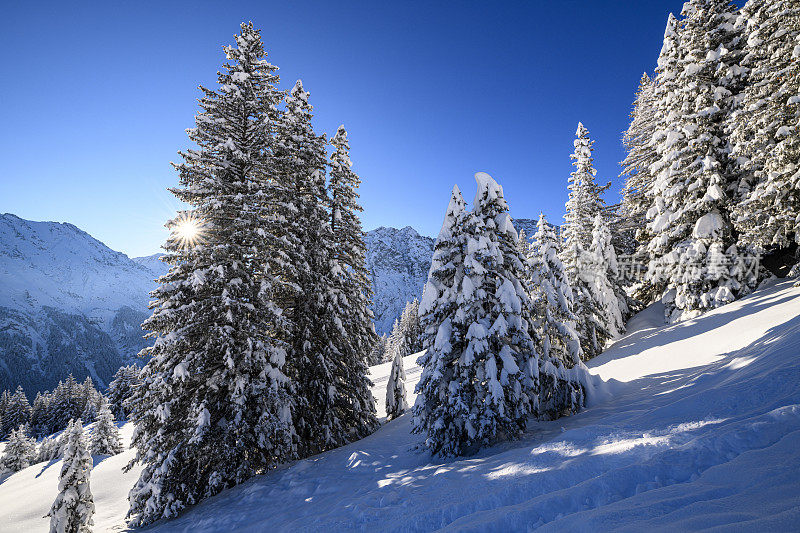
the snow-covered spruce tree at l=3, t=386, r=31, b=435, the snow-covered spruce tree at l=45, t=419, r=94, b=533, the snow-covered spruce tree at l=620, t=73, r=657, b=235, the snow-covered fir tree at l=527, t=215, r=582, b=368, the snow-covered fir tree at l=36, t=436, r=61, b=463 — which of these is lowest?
the snow-covered fir tree at l=36, t=436, r=61, b=463

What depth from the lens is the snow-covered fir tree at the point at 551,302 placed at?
10.8 m

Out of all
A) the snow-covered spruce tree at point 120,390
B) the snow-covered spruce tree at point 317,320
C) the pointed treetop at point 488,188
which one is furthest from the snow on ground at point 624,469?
the snow-covered spruce tree at point 120,390

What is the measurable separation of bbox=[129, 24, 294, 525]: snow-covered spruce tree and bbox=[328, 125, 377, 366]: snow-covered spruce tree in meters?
4.03

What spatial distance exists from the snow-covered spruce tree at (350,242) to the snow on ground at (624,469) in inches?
194

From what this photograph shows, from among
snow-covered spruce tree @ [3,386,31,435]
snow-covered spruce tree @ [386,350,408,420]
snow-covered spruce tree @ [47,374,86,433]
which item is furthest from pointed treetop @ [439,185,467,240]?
snow-covered spruce tree @ [3,386,31,435]

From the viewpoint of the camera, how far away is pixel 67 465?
14258 millimetres

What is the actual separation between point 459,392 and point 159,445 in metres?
8.73

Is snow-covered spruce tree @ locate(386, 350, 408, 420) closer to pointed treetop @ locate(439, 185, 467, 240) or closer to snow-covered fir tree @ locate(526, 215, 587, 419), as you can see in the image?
snow-covered fir tree @ locate(526, 215, 587, 419)

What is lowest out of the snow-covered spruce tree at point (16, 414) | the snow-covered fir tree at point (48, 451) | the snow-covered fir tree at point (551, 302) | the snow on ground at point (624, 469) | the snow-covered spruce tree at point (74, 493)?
the snow-covered fir tree at point (48, 451)

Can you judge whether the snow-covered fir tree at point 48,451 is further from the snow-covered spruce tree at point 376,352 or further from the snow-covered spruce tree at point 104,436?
the snow-covered spruce tree at point 376,352

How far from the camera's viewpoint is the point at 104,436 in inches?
1454

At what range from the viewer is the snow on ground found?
324cm

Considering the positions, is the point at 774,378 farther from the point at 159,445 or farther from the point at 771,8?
the point at 771,8

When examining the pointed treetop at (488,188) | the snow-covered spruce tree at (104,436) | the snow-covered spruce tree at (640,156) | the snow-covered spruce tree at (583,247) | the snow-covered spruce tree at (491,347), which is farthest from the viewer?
the snow-covered spruce tree at (104,436)
